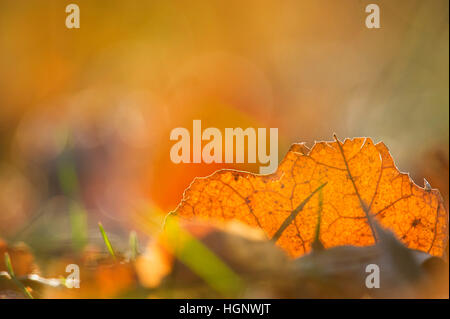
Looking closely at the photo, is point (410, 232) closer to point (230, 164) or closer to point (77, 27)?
point (230, 164)

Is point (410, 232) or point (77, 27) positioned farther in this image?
point (77, 27)

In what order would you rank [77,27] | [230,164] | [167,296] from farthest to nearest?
[77,27], [230,164], [167,296]

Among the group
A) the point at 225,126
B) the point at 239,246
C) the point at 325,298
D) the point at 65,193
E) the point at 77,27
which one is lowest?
the point at 325,298

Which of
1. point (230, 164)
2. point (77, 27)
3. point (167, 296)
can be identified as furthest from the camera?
point (77, 27)

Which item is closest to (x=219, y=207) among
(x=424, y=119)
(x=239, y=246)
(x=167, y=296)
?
(x=239, y=246)

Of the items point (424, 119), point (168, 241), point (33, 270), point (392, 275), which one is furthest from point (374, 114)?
point (33, 270)

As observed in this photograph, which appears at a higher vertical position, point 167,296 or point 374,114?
point 374,114
